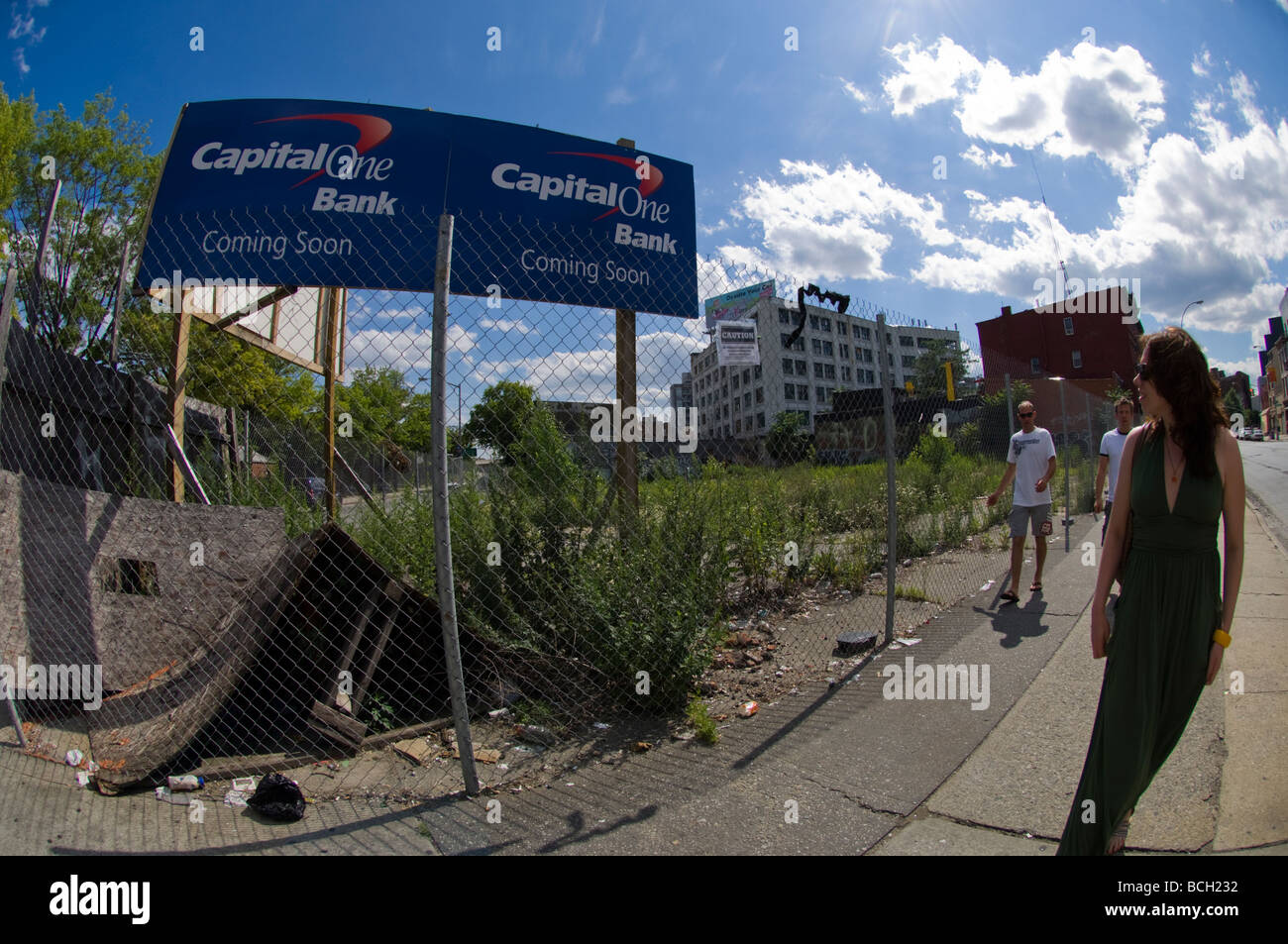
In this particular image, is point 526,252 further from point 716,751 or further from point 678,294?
point 716,751

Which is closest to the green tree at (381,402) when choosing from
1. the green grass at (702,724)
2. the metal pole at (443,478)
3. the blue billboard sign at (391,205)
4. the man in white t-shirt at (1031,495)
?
the metal pole at (443,478)

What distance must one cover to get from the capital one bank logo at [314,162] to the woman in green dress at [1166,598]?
172 inches

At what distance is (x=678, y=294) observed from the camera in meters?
5.01

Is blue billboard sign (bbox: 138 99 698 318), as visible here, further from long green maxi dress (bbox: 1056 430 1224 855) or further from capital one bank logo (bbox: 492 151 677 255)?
long green maxi dress (bbox: 1056 430 1224 855)

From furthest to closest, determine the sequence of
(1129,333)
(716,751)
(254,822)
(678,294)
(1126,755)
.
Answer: (1129,333)
(678,294)
(716,751)
(254,822)
(1126,755)

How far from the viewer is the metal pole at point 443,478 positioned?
2.86m

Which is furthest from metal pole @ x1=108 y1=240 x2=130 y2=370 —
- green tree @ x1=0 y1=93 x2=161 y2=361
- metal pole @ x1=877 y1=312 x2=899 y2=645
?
green tree @ x1=0 y1=93 x2=161 y2=361

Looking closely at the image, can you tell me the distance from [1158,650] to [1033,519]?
4.62 meters

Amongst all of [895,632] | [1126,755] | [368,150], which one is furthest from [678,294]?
[1126,755]

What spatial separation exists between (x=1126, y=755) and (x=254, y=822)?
321 centimetres

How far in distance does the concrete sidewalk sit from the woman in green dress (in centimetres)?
52

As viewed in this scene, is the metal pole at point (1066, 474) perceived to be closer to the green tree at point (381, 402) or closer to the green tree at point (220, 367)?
the green tree at point (381, 402)
